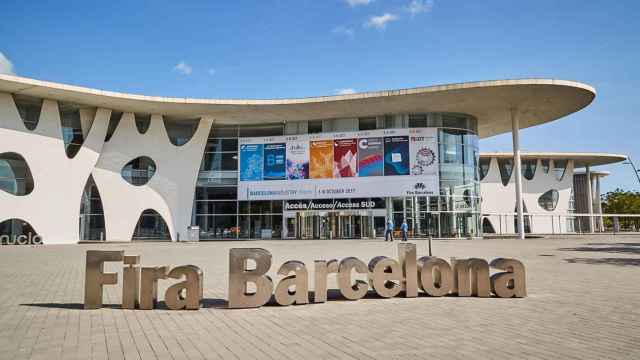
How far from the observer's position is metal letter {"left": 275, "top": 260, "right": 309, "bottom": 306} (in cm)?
897

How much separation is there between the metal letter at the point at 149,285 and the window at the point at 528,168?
5462cm

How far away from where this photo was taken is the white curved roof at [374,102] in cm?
3159

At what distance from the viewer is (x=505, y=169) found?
56.8 m

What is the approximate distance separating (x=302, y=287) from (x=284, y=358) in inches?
144

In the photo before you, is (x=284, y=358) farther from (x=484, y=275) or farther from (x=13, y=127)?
(x=13, y=127)

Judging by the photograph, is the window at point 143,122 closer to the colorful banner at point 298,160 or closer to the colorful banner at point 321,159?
the colorful banner at point 298,160

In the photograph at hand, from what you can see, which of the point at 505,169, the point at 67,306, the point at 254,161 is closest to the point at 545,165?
the point at 505,169

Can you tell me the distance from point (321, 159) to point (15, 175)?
2011 centimetres

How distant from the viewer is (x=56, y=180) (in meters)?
33.3

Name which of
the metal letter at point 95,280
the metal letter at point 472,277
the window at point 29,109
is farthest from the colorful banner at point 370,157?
the metal letter at point 95,280

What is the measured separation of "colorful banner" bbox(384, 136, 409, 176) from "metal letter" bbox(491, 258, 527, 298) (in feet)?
91.3

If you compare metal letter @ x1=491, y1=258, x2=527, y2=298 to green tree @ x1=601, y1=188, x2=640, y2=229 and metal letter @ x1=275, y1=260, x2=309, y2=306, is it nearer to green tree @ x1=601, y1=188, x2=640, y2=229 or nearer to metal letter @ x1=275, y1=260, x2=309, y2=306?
metal letter @ x1=275, y1=260, x2=309, y2=306

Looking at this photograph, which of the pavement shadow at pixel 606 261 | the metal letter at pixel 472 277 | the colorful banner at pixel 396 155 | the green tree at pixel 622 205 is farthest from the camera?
the green tree at pixel 622 205

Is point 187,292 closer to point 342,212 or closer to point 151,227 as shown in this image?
point 342,212
